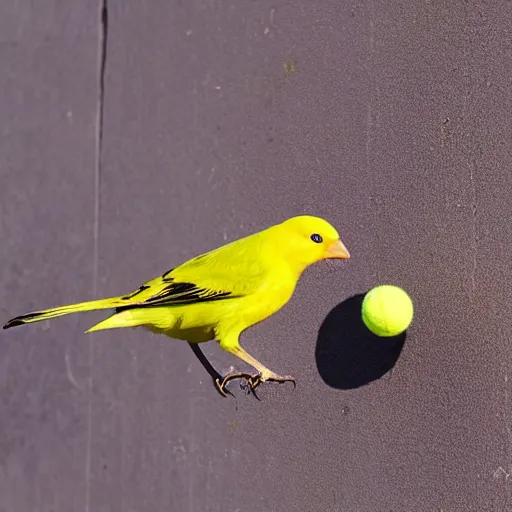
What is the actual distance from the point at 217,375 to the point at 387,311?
32 centimetres

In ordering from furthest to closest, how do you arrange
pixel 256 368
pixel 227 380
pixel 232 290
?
pixel 227 380 → pixel 256 368 → pixel 232 290

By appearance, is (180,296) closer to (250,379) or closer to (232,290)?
(232,290)

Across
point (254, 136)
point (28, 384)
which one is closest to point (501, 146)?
point (254, 136)

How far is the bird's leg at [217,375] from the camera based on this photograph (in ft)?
3.54

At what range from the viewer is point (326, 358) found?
111 cm

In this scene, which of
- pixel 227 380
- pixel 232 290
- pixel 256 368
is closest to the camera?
pixel 232 290

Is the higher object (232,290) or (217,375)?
(232,290)

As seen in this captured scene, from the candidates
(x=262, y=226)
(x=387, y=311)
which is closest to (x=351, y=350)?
(x=387, y=311)

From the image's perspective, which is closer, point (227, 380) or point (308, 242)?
point (308, 242)

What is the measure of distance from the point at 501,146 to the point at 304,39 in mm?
400

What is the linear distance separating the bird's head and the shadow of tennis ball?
192 millimetres

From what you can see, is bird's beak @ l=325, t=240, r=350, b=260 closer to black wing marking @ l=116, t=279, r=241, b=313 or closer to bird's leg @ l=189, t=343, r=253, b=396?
black wing marking @ l=116, t=279, r=241, b=313

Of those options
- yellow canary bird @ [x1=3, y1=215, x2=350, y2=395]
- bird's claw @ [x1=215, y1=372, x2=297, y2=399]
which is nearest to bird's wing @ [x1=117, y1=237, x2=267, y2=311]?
yellow canary bird @ [x1=3, y1=215, x2=350, y2=395]

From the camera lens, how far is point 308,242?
89 centimetres
